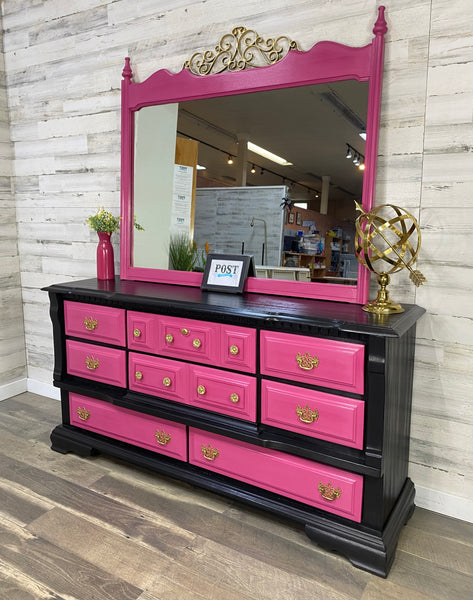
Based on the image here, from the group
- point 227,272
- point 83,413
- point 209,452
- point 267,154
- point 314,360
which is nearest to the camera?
point 314,360

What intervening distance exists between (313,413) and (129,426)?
40.5 inches

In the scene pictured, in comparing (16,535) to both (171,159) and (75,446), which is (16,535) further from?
(171,159)

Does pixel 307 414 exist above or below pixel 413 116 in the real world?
below

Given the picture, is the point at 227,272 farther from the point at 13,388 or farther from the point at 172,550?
A: the point at 13,388

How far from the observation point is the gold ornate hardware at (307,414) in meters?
1.70

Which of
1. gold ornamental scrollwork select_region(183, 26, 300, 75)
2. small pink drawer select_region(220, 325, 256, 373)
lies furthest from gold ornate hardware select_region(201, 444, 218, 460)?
gold ornamental scrollwork select_region(183, 26, 300, 75)

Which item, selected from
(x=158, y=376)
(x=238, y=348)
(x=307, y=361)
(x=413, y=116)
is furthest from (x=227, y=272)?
(x=413, y=116)

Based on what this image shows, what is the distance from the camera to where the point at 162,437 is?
2.12 m

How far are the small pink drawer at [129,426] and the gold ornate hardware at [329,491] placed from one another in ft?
2.24

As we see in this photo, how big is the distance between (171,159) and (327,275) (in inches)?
43.0

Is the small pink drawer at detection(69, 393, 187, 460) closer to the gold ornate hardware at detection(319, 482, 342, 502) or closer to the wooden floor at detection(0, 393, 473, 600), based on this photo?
the wooden floor at detection(0, 393, 473, 600)

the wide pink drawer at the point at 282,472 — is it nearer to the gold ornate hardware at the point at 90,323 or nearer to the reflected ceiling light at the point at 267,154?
the gold ornate hardware at the point at 90,323

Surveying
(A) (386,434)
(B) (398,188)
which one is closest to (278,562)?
(A) (386,434)

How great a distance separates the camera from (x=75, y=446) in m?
2.42
